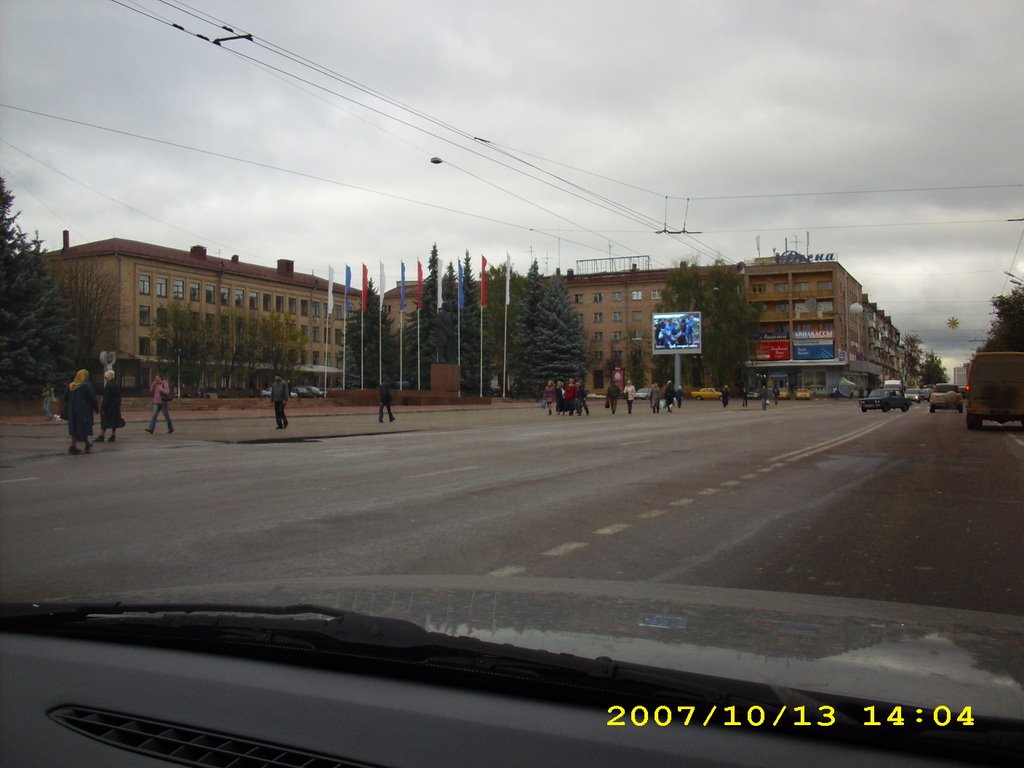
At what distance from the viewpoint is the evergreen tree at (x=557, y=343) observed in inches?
3000

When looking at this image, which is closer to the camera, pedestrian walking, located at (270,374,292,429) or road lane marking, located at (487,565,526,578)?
road lane marking, located at (487,565,526,578)

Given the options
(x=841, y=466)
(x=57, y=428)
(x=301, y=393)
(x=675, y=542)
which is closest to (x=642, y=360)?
(x=301, y=393)

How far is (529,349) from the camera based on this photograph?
254 ft

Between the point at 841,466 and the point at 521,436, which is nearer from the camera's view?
the point at 841,466

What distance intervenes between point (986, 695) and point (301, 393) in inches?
3222

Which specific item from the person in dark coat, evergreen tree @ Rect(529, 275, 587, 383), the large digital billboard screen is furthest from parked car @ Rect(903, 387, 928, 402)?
the person in dark coat

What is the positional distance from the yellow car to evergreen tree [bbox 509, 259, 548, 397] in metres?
17.4

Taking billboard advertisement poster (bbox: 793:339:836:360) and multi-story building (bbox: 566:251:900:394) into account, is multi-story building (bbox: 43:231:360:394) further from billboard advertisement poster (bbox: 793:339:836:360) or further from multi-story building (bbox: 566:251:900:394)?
billboard advertisement poster (bbox: 793:339:836:360)

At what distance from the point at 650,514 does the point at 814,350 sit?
324ft

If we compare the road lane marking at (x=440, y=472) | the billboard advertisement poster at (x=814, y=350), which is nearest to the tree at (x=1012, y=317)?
the road lane marking at (x=440, y=472)

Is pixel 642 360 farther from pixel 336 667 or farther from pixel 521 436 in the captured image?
pixel 336 667

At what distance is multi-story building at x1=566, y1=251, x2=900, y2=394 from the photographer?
102 meters

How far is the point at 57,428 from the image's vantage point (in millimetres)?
28641

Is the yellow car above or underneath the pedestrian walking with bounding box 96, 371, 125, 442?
underneath
